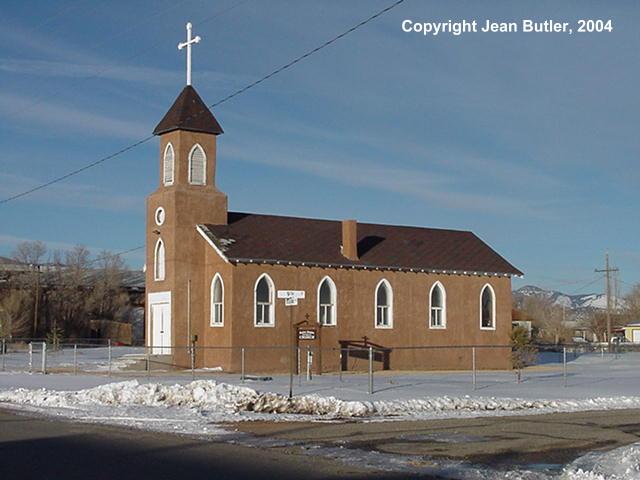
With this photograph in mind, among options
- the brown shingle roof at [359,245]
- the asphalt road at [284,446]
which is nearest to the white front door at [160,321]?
the brown shingle roof at [359,245]

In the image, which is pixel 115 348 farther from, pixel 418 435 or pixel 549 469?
pixel 549 469

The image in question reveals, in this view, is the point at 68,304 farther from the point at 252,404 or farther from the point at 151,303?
the point at 252,404

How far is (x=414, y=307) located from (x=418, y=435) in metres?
27.0

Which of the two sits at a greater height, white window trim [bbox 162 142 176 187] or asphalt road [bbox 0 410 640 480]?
white window trim [bbox 162 142 176 187]

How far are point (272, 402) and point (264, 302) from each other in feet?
58.4

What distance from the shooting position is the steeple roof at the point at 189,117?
138ft

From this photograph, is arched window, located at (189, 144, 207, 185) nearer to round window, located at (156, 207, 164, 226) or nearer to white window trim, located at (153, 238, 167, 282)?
round window, located at (156, 207, 164, 226)

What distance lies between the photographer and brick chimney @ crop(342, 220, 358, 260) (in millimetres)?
43406

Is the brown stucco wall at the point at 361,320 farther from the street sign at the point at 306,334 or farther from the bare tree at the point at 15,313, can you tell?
the bare tree at the point at 15,313

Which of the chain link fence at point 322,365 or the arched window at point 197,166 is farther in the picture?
the arched window at point 197,166

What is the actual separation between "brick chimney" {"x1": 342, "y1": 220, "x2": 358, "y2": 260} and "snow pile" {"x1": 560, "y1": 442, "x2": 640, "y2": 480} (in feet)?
91.8

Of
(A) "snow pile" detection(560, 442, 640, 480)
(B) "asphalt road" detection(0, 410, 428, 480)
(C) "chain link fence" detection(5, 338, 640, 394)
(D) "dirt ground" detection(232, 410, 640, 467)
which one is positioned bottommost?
(D) "dirt ground" detection(232, 410, 640, 467)

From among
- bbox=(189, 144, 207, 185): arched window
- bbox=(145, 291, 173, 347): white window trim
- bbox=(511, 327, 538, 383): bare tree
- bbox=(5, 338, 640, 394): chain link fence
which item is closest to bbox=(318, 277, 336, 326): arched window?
bbox=(5, 338, 640, 394): chain link fence

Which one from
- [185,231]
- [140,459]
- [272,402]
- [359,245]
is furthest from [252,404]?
[359,245]
